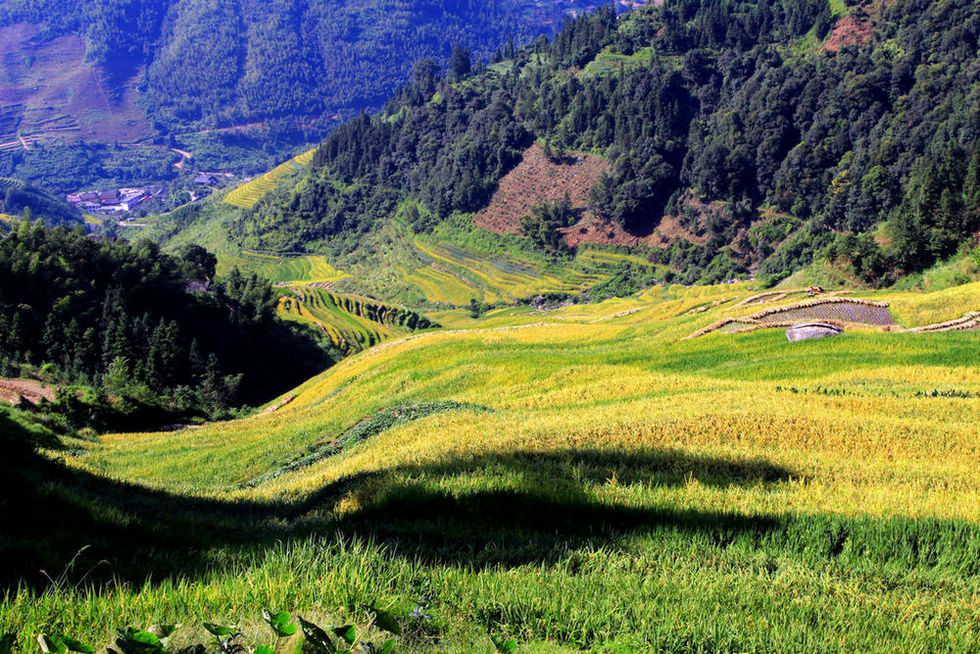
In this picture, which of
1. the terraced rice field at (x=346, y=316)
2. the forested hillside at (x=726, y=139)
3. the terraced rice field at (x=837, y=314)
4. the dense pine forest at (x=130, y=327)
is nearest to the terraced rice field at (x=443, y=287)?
the terraced rice field at (x=346, y=316)

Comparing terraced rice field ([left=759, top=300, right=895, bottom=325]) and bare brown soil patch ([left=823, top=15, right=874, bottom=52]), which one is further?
bare brown soil patch ([left=823, top=15, right=874, bottom=52])

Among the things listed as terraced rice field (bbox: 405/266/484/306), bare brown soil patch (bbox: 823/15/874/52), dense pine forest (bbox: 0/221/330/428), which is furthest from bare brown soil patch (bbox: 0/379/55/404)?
bare brown soil patch (bbox: 823/15/874/52)

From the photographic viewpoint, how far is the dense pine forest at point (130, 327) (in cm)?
5825

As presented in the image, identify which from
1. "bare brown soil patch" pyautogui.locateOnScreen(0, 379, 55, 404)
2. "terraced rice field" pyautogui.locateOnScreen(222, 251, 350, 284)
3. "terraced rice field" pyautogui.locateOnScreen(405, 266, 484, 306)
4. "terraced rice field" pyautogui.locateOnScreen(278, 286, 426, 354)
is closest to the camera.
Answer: "bare brown soil patch" pyautogui.locateOnScreen(0, 379, 55, 404)

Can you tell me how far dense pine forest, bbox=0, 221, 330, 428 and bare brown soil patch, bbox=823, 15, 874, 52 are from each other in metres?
135

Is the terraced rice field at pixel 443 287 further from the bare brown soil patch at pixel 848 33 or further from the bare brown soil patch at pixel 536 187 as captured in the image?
the bare brown soil patch at pixel 848 33

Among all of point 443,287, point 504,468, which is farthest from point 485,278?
point 504,468

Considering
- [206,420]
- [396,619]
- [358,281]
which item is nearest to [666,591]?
[396,619]

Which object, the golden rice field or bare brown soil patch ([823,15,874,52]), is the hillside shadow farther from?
bare brown soil patch ([823,15,874,52])

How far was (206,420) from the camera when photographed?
39.1 meters

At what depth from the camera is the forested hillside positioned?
334ft

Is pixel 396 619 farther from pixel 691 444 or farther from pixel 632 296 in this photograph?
pixel 632 296

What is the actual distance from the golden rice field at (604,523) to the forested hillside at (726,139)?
51741 millimetres

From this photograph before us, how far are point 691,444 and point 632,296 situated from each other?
10349cm
